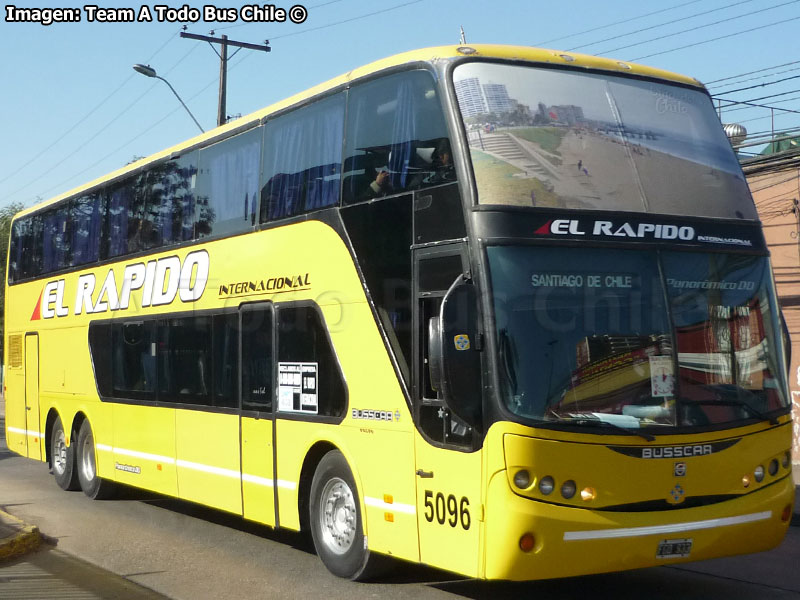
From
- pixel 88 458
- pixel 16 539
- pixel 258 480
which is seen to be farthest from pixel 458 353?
pixel 88 458

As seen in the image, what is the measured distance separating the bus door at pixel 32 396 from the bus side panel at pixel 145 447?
3681 millimetres

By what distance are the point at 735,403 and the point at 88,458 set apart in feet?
34.0

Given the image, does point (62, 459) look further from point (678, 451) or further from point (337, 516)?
point (678, 451)

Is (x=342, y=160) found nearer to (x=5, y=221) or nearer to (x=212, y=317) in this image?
(x=212, y=317)

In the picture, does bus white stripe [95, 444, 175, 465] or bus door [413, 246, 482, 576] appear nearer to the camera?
bus door [413, 246, 482, 576]

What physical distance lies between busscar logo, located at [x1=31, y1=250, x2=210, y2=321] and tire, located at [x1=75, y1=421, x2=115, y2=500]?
176cm

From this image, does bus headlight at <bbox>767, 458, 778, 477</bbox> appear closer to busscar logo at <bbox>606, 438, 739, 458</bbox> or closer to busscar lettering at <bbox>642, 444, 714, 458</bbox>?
busscar logo at <bbox>606, 438, 739, 458</bbox>

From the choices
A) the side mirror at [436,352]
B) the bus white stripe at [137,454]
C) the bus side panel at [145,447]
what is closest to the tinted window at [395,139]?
the side mirror at [436,352]

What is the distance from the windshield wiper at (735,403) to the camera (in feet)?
24.8

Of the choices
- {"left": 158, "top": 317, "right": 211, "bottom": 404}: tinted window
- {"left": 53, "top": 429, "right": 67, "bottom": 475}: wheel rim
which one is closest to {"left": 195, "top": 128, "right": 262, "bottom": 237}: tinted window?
{"left": 158, "top": 317, "right": 211, "bottom": 404}: tinted window

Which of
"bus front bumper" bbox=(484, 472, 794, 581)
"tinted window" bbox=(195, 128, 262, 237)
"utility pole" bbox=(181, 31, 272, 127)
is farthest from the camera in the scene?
"utility pole" bbox=(181, 31, 272, 127)

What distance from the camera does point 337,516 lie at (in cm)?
942

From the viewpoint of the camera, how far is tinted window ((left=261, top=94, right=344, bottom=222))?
966 cm

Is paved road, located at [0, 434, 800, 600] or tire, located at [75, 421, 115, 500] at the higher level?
tire, located at [75, 421, 115, 500]
